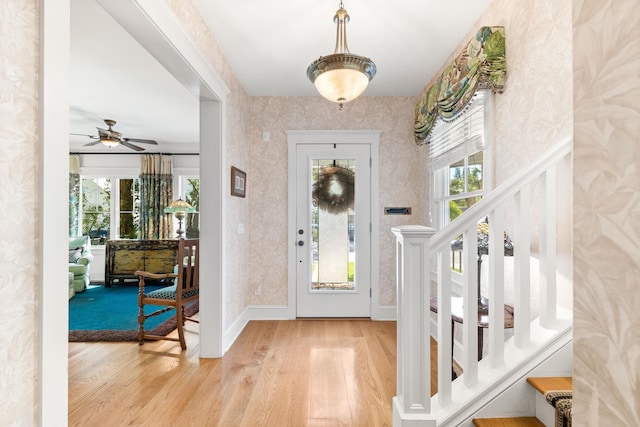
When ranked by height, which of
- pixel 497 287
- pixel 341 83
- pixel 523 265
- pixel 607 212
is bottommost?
pixel 497 287

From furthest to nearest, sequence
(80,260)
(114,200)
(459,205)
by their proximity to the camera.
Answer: (114,200), (80,260), (459,205)

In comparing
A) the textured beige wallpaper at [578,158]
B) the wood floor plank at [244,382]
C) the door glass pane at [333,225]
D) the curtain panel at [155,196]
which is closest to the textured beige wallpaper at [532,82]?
the textured beige wallpaper at [578,158]

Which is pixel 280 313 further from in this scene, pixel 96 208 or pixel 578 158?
pixel 96 208

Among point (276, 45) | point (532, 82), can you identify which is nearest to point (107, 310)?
point (276, 45)

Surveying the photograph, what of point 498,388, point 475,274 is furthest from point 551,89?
point 498,388

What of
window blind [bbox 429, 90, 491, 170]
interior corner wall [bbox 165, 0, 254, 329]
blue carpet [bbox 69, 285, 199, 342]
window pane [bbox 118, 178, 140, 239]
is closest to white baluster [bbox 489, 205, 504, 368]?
window blind [bbox 429, 90, 491, 170]

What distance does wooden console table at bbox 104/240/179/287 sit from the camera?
571cm

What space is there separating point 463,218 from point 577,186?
1.05 meters

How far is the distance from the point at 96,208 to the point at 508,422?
7108 mm

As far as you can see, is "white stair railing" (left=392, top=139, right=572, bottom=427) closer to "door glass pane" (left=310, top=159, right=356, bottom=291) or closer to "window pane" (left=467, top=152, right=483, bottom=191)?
"window pane" (left=467, top=152, right=483, bottom=191)

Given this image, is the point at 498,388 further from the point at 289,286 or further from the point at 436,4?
the point at 289,286

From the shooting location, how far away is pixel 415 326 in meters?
1.55

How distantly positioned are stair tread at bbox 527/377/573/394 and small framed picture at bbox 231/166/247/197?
2.58 m

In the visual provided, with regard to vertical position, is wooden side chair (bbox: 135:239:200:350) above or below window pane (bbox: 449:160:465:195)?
below
